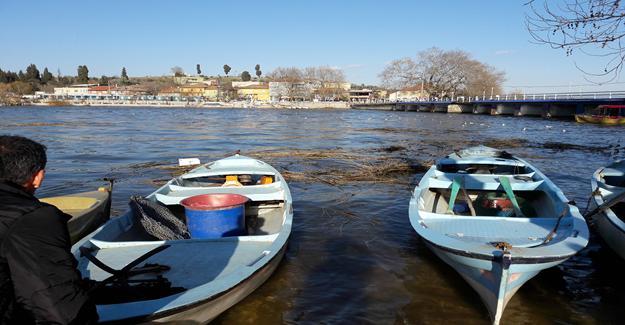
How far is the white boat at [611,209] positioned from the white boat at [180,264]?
5.25 meters

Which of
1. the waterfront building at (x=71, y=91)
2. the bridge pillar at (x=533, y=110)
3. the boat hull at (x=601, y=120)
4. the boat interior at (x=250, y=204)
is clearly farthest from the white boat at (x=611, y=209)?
the waterfront building at (x=71, y=91)

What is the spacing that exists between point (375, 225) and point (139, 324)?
639 cm

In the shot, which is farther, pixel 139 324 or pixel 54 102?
pixel 54 102

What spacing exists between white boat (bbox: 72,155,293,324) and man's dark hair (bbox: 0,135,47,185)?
5.23ft

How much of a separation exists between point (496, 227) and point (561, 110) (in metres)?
61.0

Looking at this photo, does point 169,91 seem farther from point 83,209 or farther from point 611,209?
point 611,209

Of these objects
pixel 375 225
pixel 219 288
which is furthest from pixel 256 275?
pixel 375 225

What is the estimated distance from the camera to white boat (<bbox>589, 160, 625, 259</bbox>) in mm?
6559

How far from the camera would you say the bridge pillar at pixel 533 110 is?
60.2m

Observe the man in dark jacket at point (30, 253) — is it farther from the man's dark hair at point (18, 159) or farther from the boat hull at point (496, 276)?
the boat hull at point (496, 276)

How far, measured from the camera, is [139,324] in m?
3.62

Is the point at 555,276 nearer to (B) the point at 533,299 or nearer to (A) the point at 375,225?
(B) the point at 533,299

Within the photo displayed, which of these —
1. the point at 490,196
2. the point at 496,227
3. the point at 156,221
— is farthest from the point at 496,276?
the point at 156,221

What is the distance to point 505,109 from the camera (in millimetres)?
69812
